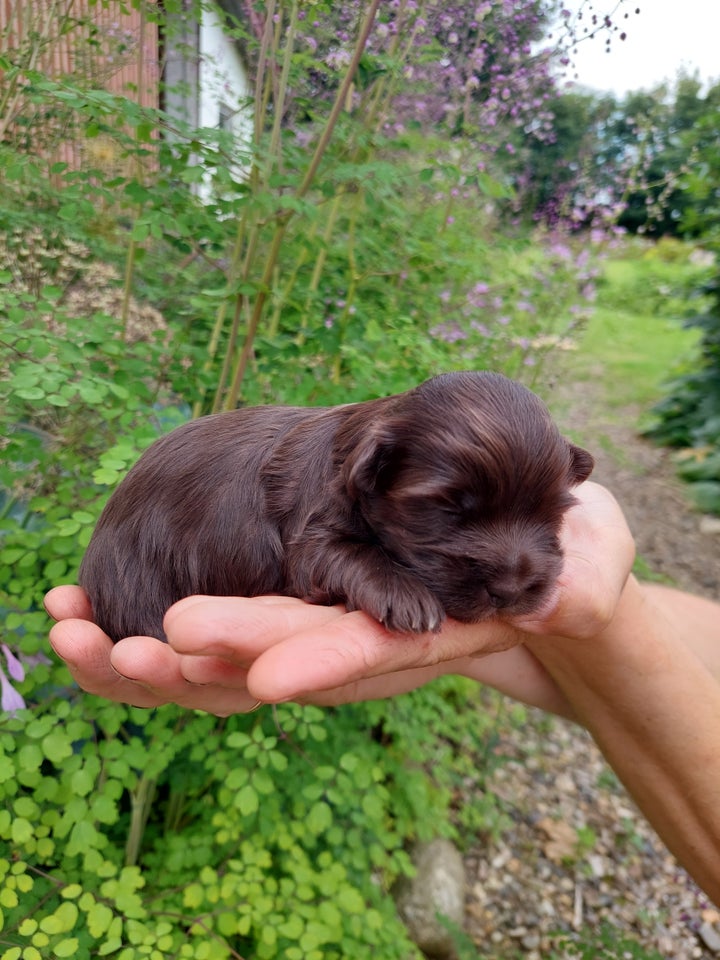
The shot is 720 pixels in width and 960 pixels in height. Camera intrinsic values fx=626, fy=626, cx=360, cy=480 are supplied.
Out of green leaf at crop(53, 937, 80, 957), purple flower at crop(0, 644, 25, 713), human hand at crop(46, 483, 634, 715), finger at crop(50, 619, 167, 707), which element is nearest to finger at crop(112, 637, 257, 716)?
human hand at crop(46, 483, 634, 715)

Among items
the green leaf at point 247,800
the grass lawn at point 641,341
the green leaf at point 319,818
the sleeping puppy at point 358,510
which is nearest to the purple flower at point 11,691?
the sleeping puppy at point 358,510

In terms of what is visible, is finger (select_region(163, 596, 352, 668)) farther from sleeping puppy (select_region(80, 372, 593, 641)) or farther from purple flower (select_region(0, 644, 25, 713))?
purple flower (select_region(0, 644, 25, 713))

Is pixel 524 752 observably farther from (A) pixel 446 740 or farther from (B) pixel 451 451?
(B) pixel 451 451

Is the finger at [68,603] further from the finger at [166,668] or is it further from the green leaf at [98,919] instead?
the green leaf at [98,919]

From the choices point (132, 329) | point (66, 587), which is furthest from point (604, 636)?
point (132, 329)

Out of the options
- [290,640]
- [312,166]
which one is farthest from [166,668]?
[312,166]

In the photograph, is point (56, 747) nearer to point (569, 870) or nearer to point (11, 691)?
point (11, 691)
